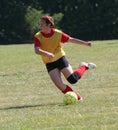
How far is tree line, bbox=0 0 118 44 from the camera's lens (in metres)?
58.8

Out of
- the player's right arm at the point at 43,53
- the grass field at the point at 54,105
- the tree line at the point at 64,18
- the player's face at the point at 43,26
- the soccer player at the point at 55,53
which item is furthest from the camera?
the tree line at the point at 64,18

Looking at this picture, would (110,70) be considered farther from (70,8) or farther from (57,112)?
(70,8)

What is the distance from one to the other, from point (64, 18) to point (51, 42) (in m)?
50.9

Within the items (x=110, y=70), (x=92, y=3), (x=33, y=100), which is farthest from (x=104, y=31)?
(x=33, y=100)

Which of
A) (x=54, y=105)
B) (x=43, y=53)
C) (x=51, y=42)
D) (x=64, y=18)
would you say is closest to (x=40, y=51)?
(x=43, y=53)

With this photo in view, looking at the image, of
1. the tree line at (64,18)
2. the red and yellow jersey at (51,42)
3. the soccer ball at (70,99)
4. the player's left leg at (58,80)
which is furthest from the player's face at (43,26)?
the tree line at (64,18)

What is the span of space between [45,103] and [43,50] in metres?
1.02

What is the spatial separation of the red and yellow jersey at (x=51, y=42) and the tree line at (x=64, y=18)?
47996mm

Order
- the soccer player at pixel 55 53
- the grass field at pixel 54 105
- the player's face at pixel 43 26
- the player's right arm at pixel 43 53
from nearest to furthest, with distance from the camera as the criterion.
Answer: the grass field at pixel 54 105 → the player's right arm at pixel 43 53 → the player's face at pixel 43 26 → the soccer player at pixel 55 53

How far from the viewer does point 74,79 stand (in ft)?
33.9

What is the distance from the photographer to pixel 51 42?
10.3 meters

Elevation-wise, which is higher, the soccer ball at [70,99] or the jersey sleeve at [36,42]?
the jersey sleeve at [36,42]

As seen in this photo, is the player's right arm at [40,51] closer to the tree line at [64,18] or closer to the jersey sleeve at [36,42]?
the jersey sleeve at [36,42]

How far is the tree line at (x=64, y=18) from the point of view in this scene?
193 ft
